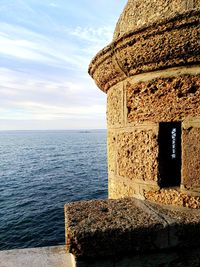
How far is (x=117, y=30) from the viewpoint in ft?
6.51

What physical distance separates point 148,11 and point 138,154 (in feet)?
2.99

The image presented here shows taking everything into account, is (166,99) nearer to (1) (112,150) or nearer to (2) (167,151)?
(2) (167,151)

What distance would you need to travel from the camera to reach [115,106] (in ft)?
6.66

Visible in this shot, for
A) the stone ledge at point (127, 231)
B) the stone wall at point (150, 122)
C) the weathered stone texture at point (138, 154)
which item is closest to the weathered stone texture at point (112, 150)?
the stone wall at point (150, 122)

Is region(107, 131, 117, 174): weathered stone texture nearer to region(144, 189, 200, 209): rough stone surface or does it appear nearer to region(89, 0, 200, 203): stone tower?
→ region(89, 0, 200, 203): stone tower

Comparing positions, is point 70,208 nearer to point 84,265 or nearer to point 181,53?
point 84,265

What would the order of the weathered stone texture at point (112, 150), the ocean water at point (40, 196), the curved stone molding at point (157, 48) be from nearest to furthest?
the curved stone molding at point (157, 48)
the weathered stone texture at point (112, 150)
the ocean water at point (40, 196)

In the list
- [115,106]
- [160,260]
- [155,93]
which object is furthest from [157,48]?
[160,260]

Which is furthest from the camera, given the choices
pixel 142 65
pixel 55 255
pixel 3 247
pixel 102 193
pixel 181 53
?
pixel 102 193

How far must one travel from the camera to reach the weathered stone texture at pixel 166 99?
5.16 ft

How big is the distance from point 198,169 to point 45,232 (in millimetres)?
17742

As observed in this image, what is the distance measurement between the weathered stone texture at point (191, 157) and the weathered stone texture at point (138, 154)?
0.58 ft

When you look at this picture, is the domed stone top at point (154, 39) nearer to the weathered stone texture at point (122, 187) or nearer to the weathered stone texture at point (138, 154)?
the weathered stone texture at point (138, 154)

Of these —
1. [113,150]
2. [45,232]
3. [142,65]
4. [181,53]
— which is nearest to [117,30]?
[142,65]
